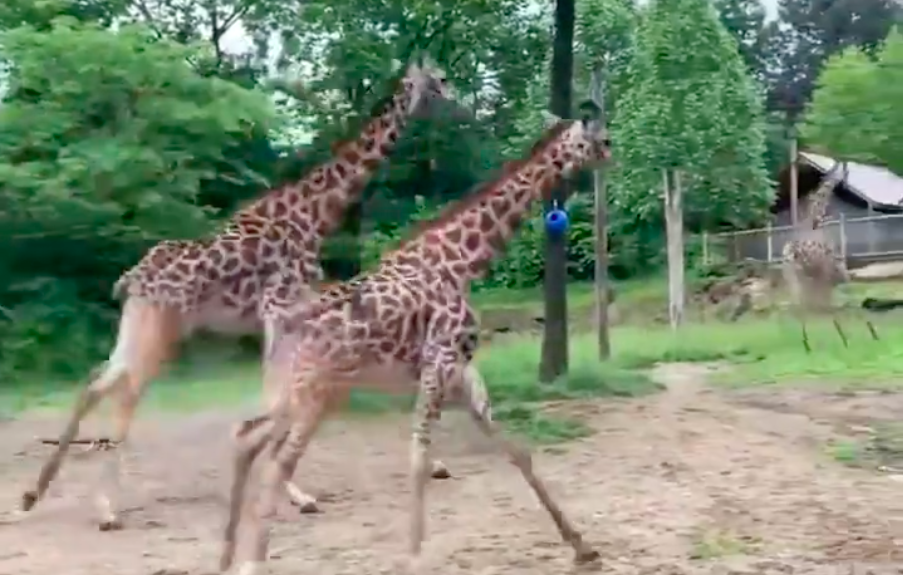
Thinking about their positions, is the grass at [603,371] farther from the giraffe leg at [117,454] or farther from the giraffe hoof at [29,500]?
the giraffe hoof at [29,500]

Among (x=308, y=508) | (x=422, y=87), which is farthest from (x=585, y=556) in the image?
(x=422, y=87)

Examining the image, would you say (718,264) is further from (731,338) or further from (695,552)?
(695,552)

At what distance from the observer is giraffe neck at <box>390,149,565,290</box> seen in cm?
553

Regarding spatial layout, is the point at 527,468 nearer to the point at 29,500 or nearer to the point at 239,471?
the point at 239,471

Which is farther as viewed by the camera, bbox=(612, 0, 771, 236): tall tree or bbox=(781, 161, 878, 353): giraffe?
bbox=(612, 0, 771, 236): tall tree

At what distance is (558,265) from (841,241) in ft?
38.0

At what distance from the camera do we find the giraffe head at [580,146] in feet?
19.0

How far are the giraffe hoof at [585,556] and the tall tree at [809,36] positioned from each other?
120ft

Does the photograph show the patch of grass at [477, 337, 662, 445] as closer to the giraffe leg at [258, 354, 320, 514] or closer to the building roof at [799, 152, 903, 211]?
the giraffe leg at [258, 354, 320, 514]

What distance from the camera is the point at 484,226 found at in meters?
5.68

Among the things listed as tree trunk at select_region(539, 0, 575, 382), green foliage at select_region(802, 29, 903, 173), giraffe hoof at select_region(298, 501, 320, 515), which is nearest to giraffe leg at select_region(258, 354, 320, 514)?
giraffe hoof at select_region(298, 501, 320, 515)

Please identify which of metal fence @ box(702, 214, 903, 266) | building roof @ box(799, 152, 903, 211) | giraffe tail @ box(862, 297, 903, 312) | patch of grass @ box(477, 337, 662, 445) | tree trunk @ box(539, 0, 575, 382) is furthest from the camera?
building roof @ box(799, 152, 903, 211)

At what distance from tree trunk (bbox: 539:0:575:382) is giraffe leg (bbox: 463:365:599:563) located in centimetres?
460

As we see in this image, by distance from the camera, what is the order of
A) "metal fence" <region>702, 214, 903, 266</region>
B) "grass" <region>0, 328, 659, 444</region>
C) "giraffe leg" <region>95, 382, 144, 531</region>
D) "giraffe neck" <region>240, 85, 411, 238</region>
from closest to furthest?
1. "giraffe leg" <region>95, 382, 144, 531</region>
2. "giraffe neck" <region>240, 85, 411, 238</region>
3. "grass" <region>0, 328, 659, 444</region>
4. "metal fence" <region>702, 214, 903, 266</region>
